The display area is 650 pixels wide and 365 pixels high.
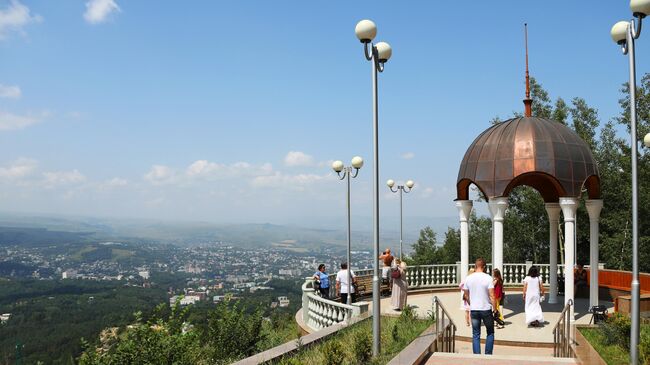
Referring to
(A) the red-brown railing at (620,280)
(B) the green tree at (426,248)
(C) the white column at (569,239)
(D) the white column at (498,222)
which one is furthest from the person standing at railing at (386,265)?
(B) the green tree at (426,248)

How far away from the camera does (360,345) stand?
9.67 metres

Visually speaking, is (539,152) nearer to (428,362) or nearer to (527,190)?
(428,362)

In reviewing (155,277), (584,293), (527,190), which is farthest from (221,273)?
(584,293)

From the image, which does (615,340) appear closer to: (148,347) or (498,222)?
(498,222)

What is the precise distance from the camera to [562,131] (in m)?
17.3

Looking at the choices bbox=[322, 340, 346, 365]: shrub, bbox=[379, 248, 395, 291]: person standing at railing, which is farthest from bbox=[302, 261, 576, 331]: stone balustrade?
bbox=[322, 340, 346, 365]: shrub

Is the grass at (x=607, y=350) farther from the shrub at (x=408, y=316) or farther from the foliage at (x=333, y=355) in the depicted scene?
the foliage at (x=333, y=355)

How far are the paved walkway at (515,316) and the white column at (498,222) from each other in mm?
1721

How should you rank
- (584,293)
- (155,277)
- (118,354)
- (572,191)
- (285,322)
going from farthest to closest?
1. (155,277)
2. (584,293)
3. (285,322)
4. (572,191)
5. (118,354)

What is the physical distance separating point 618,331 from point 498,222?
6010 mm

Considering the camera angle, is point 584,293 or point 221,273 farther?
point 221,273

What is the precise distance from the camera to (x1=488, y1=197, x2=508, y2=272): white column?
16.9 meters

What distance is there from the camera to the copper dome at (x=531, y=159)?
53.8 ft

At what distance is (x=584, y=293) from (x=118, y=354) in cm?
1836
